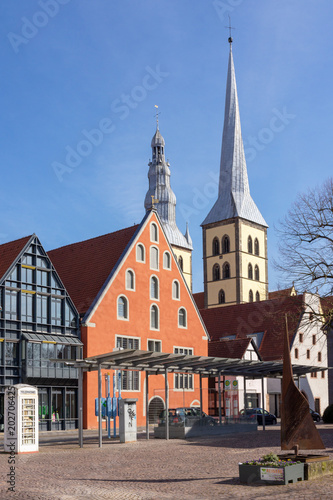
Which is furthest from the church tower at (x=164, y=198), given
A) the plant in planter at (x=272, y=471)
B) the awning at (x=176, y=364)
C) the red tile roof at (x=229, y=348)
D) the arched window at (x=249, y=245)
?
the plant in planter at (x=272, y=471)

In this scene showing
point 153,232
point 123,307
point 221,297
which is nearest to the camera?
point 123,307

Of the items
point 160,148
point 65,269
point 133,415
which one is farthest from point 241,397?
point 160,148

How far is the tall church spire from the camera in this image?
113262mm

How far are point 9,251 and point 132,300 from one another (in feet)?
30.6

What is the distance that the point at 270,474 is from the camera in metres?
15.0

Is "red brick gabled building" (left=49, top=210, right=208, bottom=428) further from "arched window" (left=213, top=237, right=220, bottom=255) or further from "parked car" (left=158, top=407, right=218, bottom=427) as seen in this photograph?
"arched window" (left=213, top=237, right=220, bottom=255)

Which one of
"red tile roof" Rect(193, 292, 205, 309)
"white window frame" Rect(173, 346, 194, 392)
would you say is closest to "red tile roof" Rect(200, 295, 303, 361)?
"white window frame" Rect(173, 346, 194, 392)

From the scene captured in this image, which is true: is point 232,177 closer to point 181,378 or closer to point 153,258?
point 153,258

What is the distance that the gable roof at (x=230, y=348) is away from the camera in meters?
58.6

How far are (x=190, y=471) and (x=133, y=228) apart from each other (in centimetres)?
3367

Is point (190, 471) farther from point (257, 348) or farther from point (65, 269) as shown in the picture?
point (257, 348)

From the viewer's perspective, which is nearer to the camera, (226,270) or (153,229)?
(153,229)

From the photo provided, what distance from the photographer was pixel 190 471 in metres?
17.8

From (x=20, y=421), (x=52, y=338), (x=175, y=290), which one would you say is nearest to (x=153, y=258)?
(x=175, y=290)
